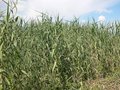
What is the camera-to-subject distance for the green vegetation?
5035 mm

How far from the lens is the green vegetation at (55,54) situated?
16.5 feet

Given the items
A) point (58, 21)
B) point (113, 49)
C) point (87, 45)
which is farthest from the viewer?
point (113, 49)

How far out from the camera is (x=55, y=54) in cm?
599

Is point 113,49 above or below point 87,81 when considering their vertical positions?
above

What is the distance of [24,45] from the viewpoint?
594 cm

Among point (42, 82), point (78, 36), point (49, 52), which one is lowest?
point (42, 82)

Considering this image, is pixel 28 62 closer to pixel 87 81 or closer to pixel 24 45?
pixel 24 45

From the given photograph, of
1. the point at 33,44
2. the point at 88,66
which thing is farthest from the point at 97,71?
the point at 33,44

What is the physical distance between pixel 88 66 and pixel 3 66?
10.4ft

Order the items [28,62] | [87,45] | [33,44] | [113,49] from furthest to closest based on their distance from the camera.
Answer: [113,49] → [87,45] → [33,44] → [28,62]

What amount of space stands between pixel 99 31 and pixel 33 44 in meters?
2.96

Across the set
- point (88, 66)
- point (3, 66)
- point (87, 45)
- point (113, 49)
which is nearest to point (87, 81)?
point (88, 66)

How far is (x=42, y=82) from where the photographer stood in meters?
5.76

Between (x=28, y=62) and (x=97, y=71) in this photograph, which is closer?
(x=28, y=62)
